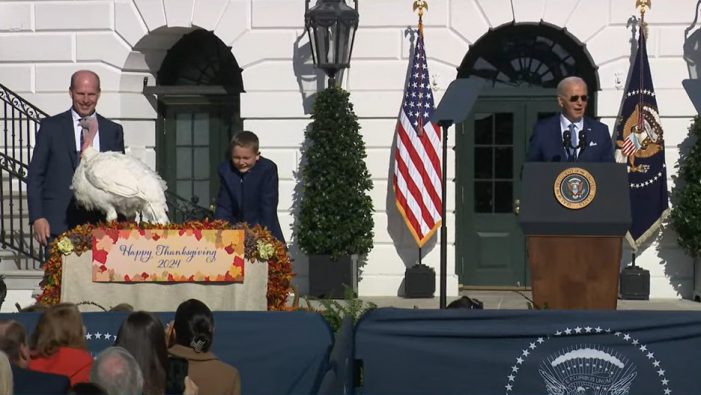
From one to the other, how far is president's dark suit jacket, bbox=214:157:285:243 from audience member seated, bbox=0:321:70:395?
3.72 m

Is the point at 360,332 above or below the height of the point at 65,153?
below

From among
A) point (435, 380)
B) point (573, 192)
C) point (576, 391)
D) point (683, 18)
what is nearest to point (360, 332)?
point (435, 380)

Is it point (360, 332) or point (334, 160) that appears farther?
point (334, 160)

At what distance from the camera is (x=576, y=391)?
8.54m

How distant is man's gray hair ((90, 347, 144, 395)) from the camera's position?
20.2 ft

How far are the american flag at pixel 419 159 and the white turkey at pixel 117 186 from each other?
6.90 metres

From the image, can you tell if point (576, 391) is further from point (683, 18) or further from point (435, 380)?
point (683, 18)

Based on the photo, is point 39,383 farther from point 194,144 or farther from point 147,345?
point 194,144

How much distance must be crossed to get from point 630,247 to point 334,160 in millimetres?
3476

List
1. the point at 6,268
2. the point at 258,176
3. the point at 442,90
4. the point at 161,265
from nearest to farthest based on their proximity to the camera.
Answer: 1. the point at 161,265
2. the point at 258,176
3. the point at 6,268
4. the point at 442,90

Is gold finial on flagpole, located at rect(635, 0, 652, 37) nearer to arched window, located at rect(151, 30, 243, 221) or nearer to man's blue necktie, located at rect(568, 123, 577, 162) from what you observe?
arched window, located at rect(151, 30, 243, 221)

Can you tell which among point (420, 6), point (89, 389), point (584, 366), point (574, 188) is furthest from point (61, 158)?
point (420, 6)

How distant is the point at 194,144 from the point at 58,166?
774cm

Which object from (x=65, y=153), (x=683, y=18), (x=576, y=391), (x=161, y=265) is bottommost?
(x=576, y=391)
